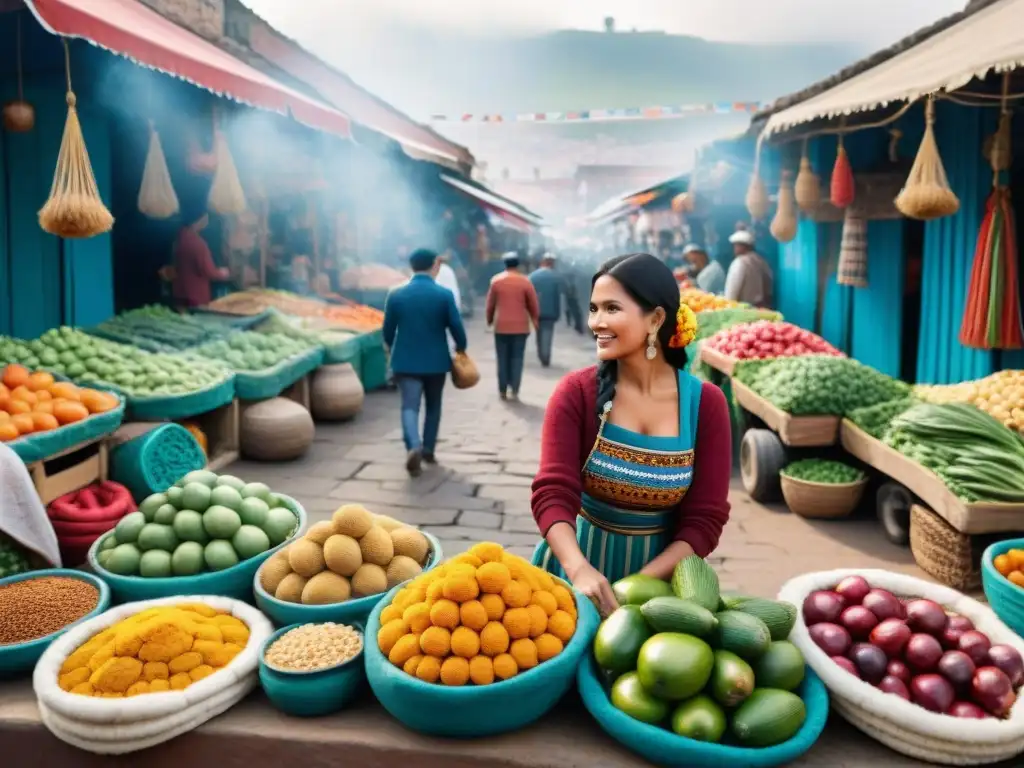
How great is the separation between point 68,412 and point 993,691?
4.76 metres

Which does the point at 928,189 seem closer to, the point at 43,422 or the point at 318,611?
the point at 318,611

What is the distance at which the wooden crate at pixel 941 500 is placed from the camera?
14.8 ft

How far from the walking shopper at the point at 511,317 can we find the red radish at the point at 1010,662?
8644mm

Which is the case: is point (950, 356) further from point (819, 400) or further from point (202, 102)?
point (202, 102)

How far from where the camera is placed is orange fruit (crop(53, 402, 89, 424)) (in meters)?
5.02

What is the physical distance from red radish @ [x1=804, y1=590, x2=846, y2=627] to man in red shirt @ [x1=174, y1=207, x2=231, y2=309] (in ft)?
31.0

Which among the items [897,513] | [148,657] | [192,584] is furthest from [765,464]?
[148,657]

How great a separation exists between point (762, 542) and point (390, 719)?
3935mm

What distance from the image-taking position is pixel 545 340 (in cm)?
1459

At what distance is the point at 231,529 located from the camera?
3.39 meters

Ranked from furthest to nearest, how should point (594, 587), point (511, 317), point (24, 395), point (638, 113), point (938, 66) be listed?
point (638, 113) < point (511, 317) < point (938, 66) < point (24, 395) < point (594, 587)

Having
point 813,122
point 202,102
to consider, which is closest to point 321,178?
point 202,102

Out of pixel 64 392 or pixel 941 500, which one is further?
pixel 64 392

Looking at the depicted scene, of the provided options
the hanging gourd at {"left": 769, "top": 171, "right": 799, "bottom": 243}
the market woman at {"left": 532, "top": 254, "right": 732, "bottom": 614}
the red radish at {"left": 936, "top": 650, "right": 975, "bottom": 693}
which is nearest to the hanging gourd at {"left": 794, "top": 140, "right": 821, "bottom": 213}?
the hanging gourd at {"left": 769, "top": 171, "right": 799, "bottom": 243}
